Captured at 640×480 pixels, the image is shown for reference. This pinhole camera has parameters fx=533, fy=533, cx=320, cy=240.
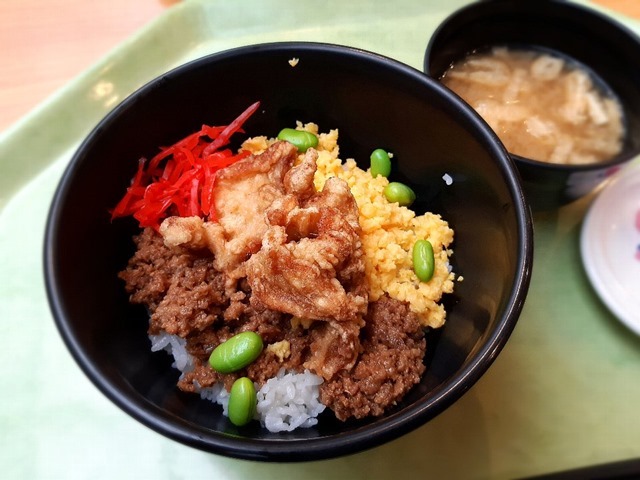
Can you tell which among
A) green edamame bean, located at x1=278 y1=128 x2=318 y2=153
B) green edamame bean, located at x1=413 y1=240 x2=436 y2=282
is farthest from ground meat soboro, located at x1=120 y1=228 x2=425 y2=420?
green edamame bean, located at x1=278 y1=128 x2=318 y2=153

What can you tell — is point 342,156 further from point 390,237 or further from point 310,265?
point 310,265

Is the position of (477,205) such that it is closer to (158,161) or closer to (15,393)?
(158,161)

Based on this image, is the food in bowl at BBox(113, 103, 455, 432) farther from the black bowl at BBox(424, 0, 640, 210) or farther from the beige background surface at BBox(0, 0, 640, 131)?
the beige background surface at BBox(0, 0, 640, 131)

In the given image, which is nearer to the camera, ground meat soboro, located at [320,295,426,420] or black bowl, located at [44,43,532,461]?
black bowl, located at [44,43,532,461]

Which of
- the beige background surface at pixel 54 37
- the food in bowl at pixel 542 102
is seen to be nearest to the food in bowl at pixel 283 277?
the food in bowl at pixel 542 102

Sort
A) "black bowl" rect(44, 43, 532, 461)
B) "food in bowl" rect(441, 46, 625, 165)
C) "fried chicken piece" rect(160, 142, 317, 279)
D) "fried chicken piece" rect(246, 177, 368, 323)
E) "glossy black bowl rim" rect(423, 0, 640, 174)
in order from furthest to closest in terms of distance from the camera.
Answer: "food in bowl" rect(441, 46, 625, 165) → "glossy black bowl rim" rect(423, 0, 640, 174) → "fried chicken piece" rect(160, 142, 317, 279) → "fried chicken piece" rect(246, 177, 368, 323) → "black bowl" rect(44, 43, 532, 461)

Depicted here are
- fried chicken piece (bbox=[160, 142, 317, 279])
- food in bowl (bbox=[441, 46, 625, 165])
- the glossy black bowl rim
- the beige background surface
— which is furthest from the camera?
the beige background surface

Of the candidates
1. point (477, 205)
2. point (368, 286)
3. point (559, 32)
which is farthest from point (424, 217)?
point (559, 32)
